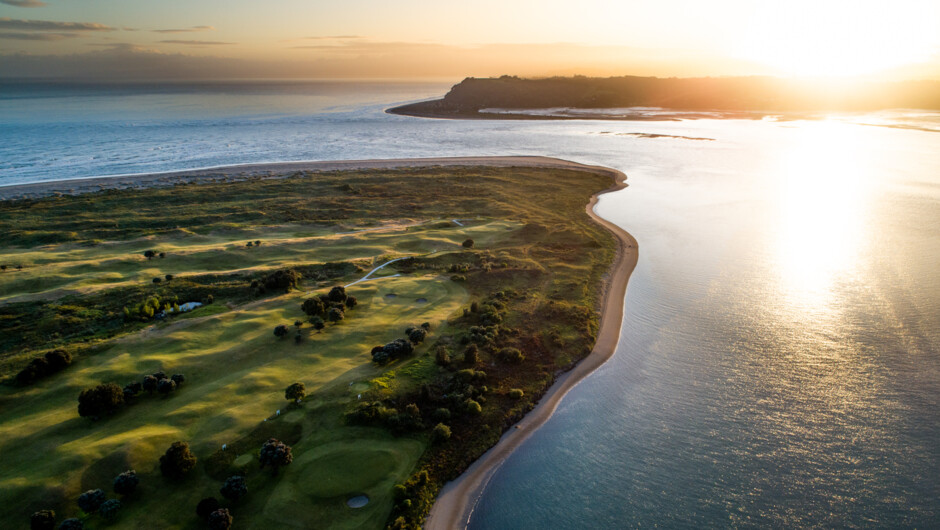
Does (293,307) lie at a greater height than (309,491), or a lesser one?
greater

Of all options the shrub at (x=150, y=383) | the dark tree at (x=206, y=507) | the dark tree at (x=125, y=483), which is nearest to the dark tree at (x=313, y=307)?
the shrub at (x=150, y=383)

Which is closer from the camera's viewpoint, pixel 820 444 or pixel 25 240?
pixel 820 444

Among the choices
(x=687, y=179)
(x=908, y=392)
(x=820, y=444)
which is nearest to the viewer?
(x=820, y=444)

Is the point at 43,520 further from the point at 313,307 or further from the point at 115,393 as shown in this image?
the point at 313,307

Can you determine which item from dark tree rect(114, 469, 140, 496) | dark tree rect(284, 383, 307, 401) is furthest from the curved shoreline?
dark tree rect(114, 469, 140, 496)

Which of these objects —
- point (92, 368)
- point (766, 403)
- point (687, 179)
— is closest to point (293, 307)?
point (92, 368)

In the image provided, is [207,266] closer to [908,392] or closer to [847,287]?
[908,392]

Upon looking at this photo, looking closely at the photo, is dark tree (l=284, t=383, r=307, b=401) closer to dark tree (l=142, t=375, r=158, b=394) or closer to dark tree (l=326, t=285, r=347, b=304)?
dark tree (l=142, t=375, r=158, b=394)
